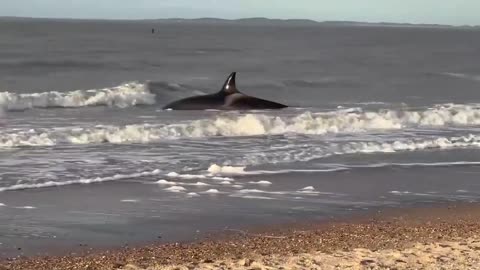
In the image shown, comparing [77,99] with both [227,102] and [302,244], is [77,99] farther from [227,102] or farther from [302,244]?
[302,244]

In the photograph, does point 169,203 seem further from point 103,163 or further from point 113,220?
point 103,163

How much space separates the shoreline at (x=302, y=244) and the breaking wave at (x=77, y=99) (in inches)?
602

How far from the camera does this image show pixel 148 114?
72.9 ft

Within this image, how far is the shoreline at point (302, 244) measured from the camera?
24.1 feet

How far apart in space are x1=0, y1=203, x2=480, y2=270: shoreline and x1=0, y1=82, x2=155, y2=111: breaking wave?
50.2 feet

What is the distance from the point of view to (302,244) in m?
8.26

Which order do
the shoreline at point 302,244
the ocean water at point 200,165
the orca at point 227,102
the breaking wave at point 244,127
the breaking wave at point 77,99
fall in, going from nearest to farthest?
the shoreline at point 302,244 < the ocean water at point 200,165 < the breaking wave at point 244,127 < the orca at point 227,102 < the breaking wave at point 77,99

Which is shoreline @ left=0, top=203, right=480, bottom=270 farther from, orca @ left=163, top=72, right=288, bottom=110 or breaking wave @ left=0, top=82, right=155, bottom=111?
breaking wave @ left=0, top=82, right=155, bottom=111

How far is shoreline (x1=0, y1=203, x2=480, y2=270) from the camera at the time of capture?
7359 millimetres

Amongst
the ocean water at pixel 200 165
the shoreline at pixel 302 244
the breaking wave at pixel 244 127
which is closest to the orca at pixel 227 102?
the ocean water at pixel 200 165

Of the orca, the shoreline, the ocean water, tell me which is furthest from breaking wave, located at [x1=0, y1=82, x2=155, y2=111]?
the shoreline

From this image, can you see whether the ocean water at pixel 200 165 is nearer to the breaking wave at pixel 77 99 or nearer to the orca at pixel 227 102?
the breaking wave at pixel 77 99

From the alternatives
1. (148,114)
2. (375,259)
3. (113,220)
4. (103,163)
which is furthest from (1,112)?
(375,259)

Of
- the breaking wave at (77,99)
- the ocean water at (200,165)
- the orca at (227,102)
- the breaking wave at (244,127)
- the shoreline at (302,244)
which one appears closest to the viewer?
the shoreline at (302,244)
